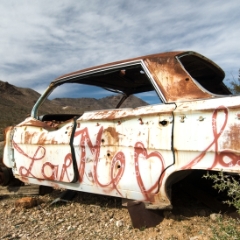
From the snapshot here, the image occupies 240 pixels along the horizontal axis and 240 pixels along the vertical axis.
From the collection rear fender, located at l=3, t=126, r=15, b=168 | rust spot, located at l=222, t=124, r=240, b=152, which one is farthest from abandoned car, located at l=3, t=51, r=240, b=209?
rear fender, located at l=3, t=126, r=15, b=168

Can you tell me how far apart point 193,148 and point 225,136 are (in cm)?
27

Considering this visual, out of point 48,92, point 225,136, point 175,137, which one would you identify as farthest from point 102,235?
point 48,92

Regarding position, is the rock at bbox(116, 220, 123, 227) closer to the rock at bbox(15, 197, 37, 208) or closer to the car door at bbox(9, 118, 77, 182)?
the car door at bbox(9, 118, 77, 182)

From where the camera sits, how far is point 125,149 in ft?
8.39

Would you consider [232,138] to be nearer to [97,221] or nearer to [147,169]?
[147,169]

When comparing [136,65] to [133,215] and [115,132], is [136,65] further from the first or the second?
[133,215]

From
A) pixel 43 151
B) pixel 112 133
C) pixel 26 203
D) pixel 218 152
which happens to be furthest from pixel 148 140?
pixel 26 203

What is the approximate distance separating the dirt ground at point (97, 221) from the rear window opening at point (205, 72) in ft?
4.51

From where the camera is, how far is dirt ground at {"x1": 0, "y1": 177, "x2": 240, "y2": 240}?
248 cm

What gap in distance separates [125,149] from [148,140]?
0.88ft

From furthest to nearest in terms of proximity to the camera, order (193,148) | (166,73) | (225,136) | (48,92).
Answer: (48,92)
(166,73)
(193,148)
(225,136)

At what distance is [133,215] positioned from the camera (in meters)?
2.62

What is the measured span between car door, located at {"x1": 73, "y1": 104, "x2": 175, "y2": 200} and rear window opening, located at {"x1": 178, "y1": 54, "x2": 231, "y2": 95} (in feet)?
2.76

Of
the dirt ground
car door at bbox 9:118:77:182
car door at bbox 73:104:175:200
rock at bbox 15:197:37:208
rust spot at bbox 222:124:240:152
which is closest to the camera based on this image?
rust spot at bbox 222:124:240:152
